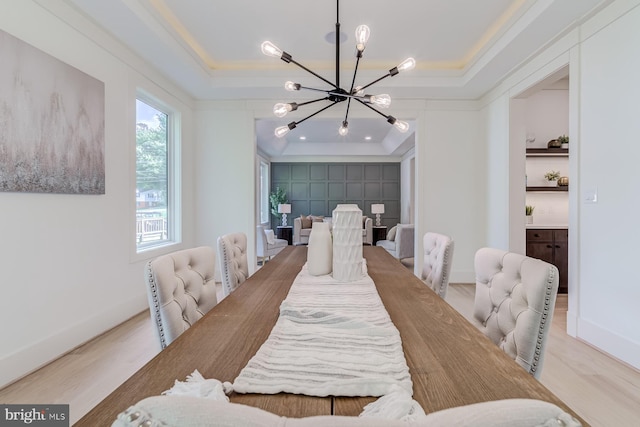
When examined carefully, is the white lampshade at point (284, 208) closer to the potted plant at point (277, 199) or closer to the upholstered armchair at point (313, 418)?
the potted plant at point (277, 199)

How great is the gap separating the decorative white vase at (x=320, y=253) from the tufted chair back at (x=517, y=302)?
26.4 inches

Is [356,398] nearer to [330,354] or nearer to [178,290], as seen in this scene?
[330,354]

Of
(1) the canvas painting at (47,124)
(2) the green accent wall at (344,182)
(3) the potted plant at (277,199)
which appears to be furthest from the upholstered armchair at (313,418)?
(2) the green accent wall at (344,182)

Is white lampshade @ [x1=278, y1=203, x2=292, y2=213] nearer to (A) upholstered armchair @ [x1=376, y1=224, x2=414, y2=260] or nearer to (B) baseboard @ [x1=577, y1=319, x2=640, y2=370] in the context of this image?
(A) upholstered armchair @ [x1=376, y1=224, x2=414, y2=260]

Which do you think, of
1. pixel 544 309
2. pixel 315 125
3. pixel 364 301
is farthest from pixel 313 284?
pixel 315 125

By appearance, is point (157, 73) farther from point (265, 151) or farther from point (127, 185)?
point (265, 151)

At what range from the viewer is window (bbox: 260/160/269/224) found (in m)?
8.46

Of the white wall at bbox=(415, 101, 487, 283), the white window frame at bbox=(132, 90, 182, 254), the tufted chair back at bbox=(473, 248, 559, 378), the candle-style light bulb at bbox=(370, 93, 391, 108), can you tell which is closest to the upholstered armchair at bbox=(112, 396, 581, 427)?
the tufted chair back at bbox=(473, 248, 559, 378)

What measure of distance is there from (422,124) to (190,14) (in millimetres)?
3035

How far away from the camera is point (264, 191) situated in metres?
8.74

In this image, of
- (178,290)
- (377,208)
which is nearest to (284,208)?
(377,208)

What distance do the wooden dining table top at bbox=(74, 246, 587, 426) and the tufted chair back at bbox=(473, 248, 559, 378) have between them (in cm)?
19

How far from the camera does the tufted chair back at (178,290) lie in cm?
108

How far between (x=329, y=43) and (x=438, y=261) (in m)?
2.56
